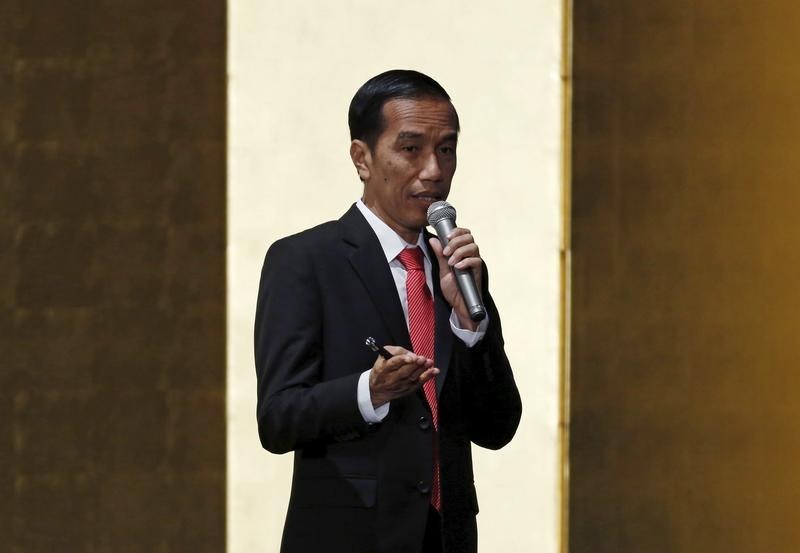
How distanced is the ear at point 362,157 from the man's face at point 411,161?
18mm

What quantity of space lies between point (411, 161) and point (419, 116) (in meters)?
0.08

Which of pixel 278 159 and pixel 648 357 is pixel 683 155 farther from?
pixel 278 159

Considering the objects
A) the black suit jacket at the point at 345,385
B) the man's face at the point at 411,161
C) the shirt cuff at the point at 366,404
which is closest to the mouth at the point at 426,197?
the man's face at the point at 411,161

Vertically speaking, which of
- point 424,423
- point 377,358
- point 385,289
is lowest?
point 424,423

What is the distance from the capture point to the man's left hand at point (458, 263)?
205 cm

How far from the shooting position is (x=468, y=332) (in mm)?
2133

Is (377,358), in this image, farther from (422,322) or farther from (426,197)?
(426,197)

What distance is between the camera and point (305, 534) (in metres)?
2.14

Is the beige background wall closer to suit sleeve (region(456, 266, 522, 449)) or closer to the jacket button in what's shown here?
suit sleeve (region(456, 266, 522, 449))

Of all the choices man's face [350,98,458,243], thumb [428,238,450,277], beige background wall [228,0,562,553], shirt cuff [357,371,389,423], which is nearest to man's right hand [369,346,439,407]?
shirt cuff [357,371,389,423]

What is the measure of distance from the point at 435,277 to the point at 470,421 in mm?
257

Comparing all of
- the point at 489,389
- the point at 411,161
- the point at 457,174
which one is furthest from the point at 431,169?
the point at 457,174
